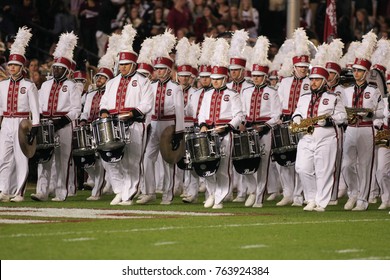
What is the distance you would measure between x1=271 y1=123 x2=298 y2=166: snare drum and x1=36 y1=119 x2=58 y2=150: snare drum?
316cm

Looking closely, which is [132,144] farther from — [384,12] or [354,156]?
[384,12]

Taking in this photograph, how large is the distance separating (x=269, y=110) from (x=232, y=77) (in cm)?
106

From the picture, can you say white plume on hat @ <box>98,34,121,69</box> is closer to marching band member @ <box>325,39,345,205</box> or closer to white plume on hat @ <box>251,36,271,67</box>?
white plume on hat @ <box>251,36,271,67</box>

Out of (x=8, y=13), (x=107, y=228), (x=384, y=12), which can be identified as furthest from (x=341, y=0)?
(x=107, y=228)

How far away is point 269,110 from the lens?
1967cm

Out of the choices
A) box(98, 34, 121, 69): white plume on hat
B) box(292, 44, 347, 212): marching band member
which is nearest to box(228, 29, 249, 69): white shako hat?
box(98, 34, 121, 69): white plume on hat

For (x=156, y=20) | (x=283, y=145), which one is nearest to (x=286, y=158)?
(x=283, y=145)

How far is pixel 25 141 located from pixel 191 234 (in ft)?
16.8

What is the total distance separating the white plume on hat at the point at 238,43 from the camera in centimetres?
1998

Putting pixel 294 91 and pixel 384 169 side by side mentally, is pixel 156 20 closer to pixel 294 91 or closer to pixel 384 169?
pixel 294 91

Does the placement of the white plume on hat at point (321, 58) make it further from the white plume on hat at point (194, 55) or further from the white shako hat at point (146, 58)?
the white plume on hat at point (194, 55)

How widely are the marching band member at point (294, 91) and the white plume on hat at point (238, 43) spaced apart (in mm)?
778

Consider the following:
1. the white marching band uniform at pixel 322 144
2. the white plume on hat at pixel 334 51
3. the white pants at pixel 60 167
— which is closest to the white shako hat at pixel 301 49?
the white plume on hat at pixel 334 51

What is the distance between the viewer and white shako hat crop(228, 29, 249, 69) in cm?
2000
